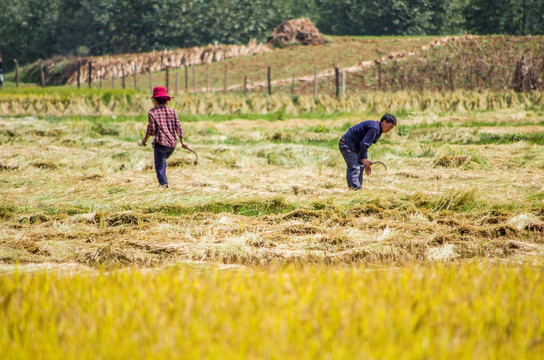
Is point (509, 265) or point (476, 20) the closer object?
point (509, 265)

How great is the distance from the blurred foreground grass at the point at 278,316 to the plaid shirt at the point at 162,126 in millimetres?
3858

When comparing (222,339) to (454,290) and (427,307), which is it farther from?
(454,290)

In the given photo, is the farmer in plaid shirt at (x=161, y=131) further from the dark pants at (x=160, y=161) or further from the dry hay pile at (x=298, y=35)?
the dry hay pile at (x=298, y=35)

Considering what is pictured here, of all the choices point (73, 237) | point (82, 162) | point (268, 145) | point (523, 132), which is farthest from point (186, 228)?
point (523, 132)

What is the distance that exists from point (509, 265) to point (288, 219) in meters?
2.27

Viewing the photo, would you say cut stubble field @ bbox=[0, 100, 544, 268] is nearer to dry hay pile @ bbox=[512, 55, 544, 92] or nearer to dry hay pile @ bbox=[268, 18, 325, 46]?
dry hay pile @ bbox=[512, 55, 544, 92]

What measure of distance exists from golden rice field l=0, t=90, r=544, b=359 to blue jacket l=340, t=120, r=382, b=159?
0.54 meters

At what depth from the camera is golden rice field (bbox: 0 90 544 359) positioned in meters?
2.50

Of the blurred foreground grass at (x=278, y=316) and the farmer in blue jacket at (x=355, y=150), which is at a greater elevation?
the farmer in blue jacket at (x=355, y=150)

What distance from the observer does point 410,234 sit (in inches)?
196

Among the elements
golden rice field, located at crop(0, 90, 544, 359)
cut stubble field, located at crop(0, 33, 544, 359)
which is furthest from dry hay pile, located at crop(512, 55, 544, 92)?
golden rice field, located at crop(0, 90, 544, 359)

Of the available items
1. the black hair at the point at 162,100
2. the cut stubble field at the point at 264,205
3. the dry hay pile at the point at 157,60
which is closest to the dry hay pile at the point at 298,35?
the dry hay pile at the point at 157,60

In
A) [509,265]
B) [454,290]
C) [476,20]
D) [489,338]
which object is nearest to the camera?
[489,338]

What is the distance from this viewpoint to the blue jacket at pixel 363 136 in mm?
6680
